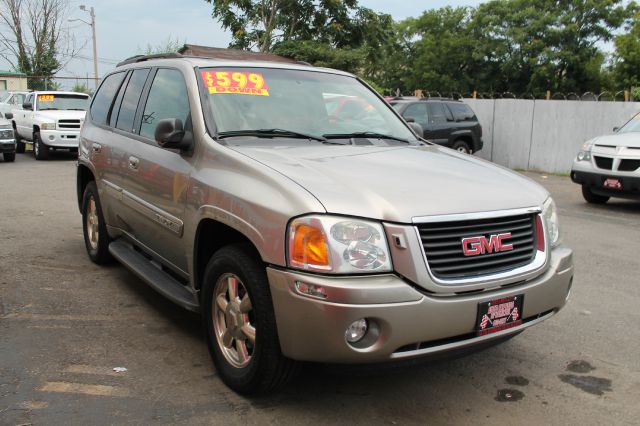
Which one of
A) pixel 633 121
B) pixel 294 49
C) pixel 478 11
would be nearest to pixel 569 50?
pixel 478 11

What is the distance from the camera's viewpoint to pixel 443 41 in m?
60.9

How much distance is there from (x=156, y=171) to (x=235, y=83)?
30.8 inches

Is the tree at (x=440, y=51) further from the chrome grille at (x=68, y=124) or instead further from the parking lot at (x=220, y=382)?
the parking lot at (x=220, y=382)

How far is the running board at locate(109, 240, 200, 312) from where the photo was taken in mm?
3881

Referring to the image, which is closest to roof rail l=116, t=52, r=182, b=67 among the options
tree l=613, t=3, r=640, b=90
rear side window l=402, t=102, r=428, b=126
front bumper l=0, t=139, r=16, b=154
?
rear side window l=402, t=102, r=428, b=126

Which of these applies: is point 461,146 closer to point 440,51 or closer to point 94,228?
point 94,228

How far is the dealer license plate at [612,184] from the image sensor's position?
9.48 m

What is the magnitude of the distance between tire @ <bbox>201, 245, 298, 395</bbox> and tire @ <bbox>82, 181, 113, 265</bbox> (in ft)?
7.98

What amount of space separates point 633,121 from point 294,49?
15255mm

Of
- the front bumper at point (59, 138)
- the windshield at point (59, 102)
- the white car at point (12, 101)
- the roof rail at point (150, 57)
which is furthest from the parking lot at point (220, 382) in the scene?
the white car at point (12, 101)

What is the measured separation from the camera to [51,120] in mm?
16453

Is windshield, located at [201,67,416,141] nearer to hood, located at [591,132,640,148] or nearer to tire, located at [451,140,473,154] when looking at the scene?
hood, located at [591,132,640,148]

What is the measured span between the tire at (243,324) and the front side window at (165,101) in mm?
1114

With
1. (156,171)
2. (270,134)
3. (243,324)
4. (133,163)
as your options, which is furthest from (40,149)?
(243,324)
